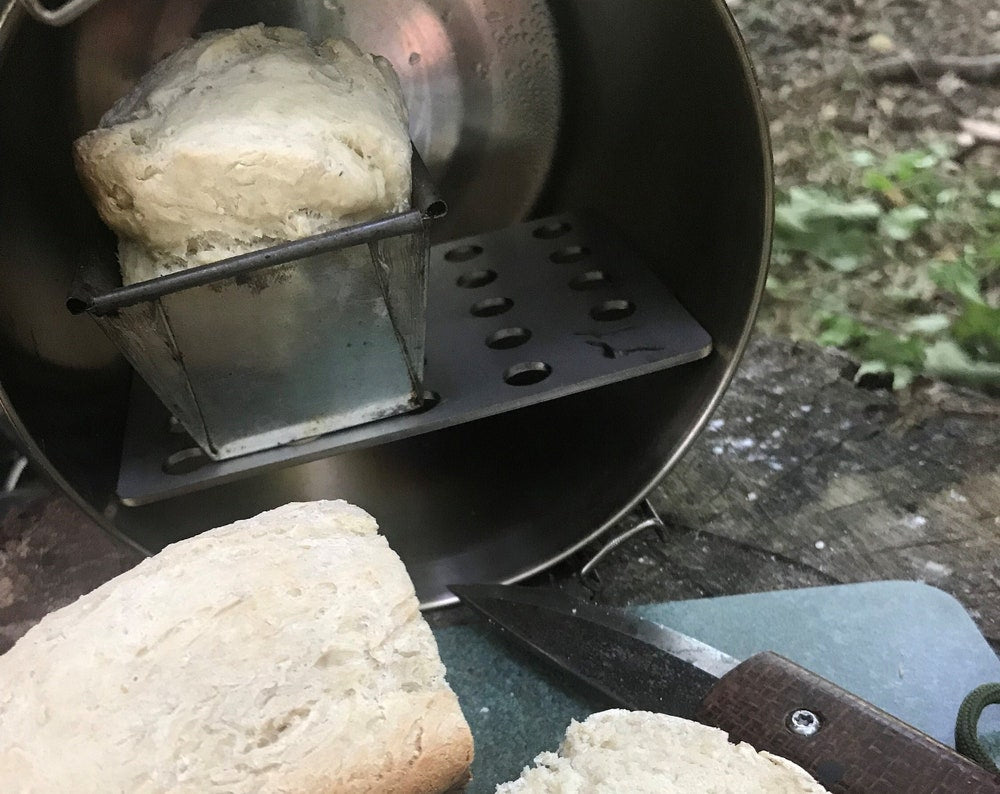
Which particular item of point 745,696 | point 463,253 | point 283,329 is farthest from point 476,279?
point 745,696

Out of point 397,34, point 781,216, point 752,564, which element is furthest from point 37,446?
point 781,216

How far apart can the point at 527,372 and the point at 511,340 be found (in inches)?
2.7

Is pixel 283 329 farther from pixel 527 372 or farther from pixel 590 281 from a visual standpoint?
pixel 590 281

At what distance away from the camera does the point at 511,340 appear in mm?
1038

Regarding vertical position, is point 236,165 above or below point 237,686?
above

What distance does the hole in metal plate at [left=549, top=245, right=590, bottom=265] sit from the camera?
1145mm

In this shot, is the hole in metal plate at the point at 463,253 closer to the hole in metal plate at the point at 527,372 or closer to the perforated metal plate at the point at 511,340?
the perforated metal plate at the point at 511,340

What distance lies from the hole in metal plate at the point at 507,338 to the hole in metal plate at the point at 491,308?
5cm

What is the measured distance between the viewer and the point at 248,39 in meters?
0.95

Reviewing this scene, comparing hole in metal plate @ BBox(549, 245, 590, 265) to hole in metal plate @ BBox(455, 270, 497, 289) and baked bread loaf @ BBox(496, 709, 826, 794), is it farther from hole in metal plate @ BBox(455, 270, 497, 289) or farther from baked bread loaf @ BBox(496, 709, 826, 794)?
baked bread loaf @ BBox(496, 709, 826, 794)

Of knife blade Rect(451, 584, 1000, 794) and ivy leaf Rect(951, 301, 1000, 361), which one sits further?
ivy leaf Rect(951, 301, 1000, 361)

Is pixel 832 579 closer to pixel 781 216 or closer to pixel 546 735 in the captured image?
pixel 546 735

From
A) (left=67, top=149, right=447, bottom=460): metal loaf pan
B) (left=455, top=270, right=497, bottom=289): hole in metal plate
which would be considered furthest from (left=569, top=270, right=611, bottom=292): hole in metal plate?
(left=67, top=149, right=447, bottom=460): metal loaf pan

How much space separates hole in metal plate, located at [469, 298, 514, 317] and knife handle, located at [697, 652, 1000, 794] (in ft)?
1.78
